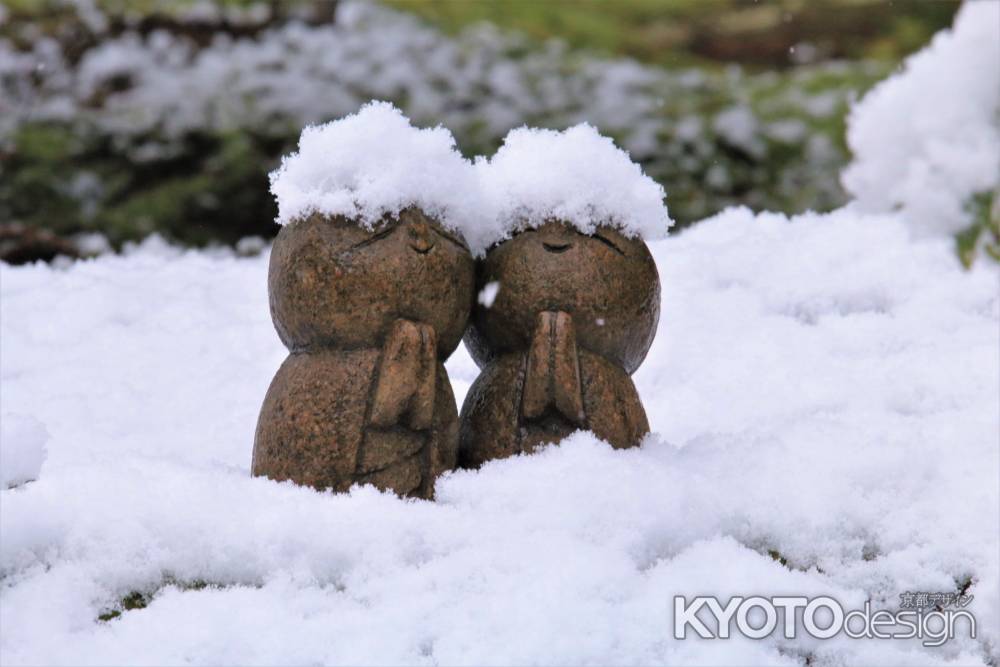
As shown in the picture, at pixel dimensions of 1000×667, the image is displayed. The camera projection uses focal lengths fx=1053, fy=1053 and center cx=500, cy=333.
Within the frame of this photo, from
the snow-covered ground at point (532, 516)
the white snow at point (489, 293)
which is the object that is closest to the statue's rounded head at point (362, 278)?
the white snow at point (489, 293)

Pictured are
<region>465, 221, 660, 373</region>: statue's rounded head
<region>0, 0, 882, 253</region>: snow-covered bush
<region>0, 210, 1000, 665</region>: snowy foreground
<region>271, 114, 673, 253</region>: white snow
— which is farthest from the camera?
<region>0, 0, 882, 253</region>: snow-covered bush

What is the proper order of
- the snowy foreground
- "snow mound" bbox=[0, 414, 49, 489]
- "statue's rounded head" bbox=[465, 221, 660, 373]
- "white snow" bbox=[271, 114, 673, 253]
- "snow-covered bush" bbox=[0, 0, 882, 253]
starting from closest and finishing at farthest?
1. the snowy foreground
2. "snow mound" bbox=[0, 414, 49, 489]
3. "white snow" bbox=[271, 114, 673, 253]
4. "statue's rounded head" bbox=[465, 221, 660, 373]
5. "snow-covered bush" bbox=[0, 0, 882, 253]

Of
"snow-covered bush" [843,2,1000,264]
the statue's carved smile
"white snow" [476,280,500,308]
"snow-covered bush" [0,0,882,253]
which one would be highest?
"snow-covered bush" [0,0,882,253]

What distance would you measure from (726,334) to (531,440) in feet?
5.48

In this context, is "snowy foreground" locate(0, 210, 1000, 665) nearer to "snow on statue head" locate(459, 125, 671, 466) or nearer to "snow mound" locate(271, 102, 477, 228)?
"snow on statue head" locate(459, 125, 671, 466)

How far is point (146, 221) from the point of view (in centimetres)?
721

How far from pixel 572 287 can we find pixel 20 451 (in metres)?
1.36

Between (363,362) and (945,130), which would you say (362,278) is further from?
(945,130)

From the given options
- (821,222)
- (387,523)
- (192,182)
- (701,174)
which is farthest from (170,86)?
(387,523)

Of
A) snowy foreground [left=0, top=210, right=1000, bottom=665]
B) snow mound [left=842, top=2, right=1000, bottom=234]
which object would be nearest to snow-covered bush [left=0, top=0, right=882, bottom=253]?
snow mound [left=842, top=2, right=1000, bottom=234]

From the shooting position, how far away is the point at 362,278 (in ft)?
8.16

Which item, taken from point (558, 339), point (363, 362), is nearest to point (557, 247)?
point (558, 339)

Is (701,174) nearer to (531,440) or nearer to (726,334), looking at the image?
(726,334)

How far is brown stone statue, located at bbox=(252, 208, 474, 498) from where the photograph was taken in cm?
246
